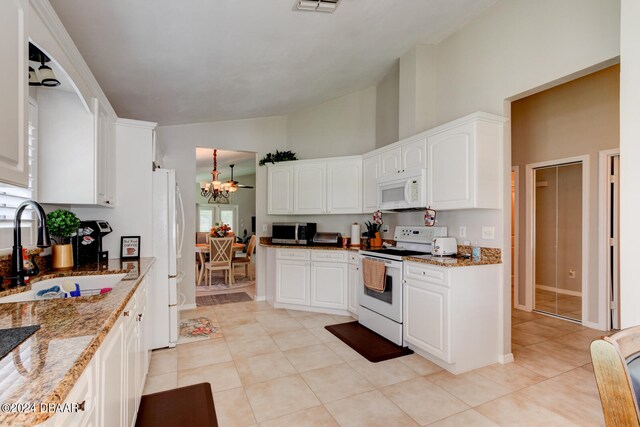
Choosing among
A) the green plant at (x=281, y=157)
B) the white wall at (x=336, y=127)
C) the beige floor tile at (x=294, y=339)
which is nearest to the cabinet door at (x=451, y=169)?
the white wall at (x=336, y=127)

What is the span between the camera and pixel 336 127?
4.99m

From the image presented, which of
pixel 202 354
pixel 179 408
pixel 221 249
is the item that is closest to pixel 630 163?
pixel 179 408

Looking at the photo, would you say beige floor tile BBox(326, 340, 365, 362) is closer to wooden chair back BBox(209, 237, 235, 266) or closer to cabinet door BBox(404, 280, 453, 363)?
cabinet door BBox(404, 280, 453, 363)

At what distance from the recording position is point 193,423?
205cm

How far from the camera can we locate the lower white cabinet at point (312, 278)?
4227 millimetres

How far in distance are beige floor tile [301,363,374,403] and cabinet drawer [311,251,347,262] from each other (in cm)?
157

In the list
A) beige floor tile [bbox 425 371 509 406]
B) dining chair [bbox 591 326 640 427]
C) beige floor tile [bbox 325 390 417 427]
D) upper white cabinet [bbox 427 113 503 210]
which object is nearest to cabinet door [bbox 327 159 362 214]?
upper white cabinet [bbox 427 113 503 210]

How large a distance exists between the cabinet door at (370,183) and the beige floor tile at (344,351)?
5.44 ft

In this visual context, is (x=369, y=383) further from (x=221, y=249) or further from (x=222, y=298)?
(x=221, y=249)

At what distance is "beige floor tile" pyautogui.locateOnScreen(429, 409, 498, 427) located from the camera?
201cm

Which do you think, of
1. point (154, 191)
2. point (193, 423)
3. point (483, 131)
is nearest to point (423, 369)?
point (193, 423)

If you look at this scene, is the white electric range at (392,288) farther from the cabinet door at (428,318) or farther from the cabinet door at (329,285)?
the cabinet door at (329,285)

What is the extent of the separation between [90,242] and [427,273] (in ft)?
9.34

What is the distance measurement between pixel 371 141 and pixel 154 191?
2908 mm
